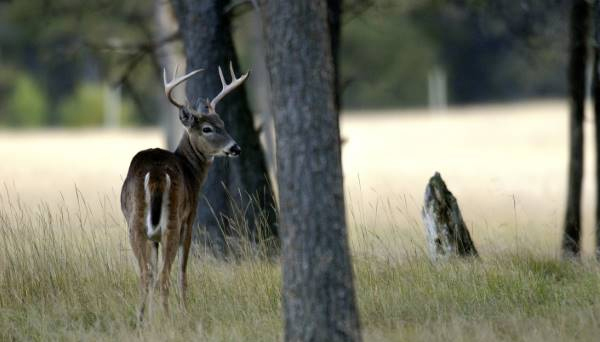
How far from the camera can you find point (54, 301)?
8.59m

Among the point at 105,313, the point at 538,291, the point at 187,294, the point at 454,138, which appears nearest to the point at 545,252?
the point at 538,291

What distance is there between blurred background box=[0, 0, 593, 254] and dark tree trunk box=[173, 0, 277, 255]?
1076 millimetres

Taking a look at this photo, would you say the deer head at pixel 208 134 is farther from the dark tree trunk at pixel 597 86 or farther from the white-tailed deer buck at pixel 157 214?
the dark tree trunk at pixel 597 86

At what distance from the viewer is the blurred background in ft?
46.8

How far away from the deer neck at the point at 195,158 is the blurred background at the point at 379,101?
0.84 metres

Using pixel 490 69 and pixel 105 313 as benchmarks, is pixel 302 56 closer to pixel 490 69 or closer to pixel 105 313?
pixel 105 313

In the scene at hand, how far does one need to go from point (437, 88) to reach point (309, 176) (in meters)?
54.6

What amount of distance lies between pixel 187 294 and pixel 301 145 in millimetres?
2634

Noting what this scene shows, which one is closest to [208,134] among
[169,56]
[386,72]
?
[169,56]

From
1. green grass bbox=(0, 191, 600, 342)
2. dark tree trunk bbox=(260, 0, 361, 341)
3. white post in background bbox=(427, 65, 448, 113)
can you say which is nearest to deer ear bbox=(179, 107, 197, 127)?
green grass bbox=(0, 191, 600, 342)

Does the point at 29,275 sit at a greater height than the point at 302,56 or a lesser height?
lesser

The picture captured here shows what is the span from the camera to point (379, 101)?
62031mm

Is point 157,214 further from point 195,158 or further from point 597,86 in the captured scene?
point 597,86

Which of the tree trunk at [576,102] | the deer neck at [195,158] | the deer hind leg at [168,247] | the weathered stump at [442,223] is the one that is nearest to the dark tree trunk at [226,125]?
the deer neck at [195,158]
